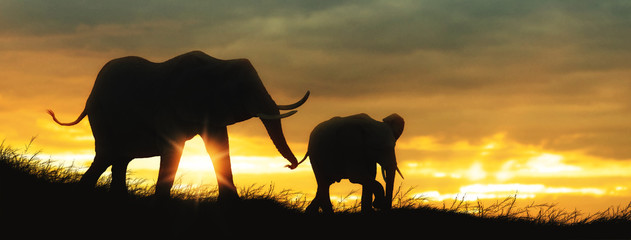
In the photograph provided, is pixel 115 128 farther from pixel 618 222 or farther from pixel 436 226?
pixel 618 222

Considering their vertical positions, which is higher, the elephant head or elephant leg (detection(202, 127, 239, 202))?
the elephant head

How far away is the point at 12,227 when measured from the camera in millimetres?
9750

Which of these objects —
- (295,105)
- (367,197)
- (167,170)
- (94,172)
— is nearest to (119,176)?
(94,172)

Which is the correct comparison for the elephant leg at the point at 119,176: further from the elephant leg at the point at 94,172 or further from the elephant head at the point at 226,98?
the elephant head at the point at 226,98

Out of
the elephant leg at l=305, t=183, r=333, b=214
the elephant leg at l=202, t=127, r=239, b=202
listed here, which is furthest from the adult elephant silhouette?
the elephant leg at l=305, t=183, r=333, b=214

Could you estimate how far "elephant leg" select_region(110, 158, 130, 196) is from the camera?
39.4 ft

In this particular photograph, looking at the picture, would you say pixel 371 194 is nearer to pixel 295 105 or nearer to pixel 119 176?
pixel 295 105

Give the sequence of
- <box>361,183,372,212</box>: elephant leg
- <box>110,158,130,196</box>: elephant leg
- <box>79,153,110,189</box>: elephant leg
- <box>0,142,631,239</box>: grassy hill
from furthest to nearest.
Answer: <box>361,183,372,212</box>: elephant leg, <box>110,158,130,196</box>: elephant leg, <box>79,153,110,189</box>: elephant leg, <box>0,142,631,239</box>: grassy hill

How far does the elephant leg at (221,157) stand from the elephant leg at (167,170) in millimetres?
461

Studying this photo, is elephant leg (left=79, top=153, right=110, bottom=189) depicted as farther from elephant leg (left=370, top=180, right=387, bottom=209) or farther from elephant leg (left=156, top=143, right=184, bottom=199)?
elephant leg (left=370, top=180, right=387, bottom=209)

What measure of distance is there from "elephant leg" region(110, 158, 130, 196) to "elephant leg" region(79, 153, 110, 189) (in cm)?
30

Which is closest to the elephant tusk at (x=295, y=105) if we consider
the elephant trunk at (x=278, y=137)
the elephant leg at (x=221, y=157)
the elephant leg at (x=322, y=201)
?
the elephant trunk at (x=278, y=137)

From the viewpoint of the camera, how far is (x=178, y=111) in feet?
36.1

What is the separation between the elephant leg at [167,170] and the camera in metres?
10.9
